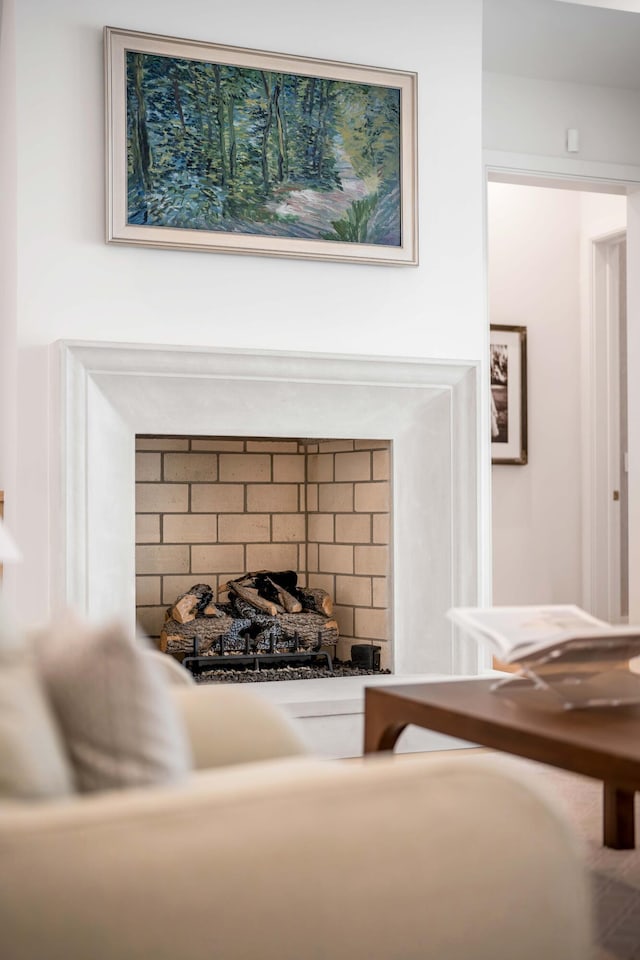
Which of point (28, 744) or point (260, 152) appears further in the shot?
point (260, 152)

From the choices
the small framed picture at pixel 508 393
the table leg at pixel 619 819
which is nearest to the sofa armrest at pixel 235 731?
the table leg at pixel 619 819

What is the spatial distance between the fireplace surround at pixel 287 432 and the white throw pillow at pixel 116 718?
8.02ft

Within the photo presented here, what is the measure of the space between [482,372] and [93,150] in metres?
1.60

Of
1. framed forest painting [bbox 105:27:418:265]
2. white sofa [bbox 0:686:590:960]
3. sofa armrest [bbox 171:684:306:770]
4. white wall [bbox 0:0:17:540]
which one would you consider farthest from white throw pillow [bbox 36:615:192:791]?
framed forest painting [bbox 105:27:418:265]

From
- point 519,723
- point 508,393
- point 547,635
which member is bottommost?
point 519,723

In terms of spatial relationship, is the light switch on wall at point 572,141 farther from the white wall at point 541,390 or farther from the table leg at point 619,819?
the table leg at point 619,819

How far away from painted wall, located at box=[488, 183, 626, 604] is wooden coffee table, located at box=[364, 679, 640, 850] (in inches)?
163

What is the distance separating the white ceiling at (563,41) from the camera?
14.9 feet

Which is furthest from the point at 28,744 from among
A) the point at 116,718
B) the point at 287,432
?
the point at 287,432

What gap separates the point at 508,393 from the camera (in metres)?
6.50

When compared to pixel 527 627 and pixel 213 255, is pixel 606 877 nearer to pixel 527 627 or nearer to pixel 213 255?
pixel 527 627

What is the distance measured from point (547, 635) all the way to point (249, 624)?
7.50ft

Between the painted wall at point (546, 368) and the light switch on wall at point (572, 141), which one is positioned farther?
the painted wall at point (546, 368)

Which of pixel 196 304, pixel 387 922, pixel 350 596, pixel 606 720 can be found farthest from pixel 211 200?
pixel 387 922
